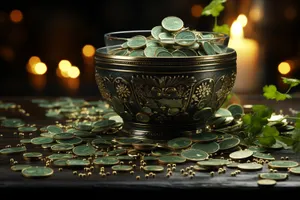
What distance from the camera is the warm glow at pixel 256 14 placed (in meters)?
2.60

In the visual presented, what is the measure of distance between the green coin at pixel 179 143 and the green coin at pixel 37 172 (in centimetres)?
24

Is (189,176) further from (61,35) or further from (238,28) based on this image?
(61,35)

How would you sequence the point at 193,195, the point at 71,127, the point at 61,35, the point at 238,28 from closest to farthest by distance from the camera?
the point at 193,195
the point at 71,127
the point at 238,28
the point at 61,35

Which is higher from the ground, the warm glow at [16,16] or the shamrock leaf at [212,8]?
the shamrock leaf at [212,8]

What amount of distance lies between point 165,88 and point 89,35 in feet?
4.76

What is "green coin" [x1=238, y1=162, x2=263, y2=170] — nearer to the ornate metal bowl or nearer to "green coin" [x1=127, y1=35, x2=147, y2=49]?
the ornate metal bowl

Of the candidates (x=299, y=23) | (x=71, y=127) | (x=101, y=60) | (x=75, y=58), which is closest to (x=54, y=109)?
(x=71, y=127)

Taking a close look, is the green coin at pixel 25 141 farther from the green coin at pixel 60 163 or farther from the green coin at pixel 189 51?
the green coin at pixel 189 51

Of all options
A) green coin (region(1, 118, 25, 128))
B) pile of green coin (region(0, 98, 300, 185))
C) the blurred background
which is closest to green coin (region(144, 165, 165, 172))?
pile of green coin (region(0, 98, 300, 185))

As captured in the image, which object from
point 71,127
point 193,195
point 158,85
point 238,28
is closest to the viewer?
point 193,195

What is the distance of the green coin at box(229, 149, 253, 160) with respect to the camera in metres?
1.08

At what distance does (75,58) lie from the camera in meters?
2.58

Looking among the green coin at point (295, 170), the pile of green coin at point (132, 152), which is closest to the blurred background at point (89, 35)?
the pile of green coin at point (132, 152)

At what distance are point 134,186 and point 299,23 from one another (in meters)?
1.81
